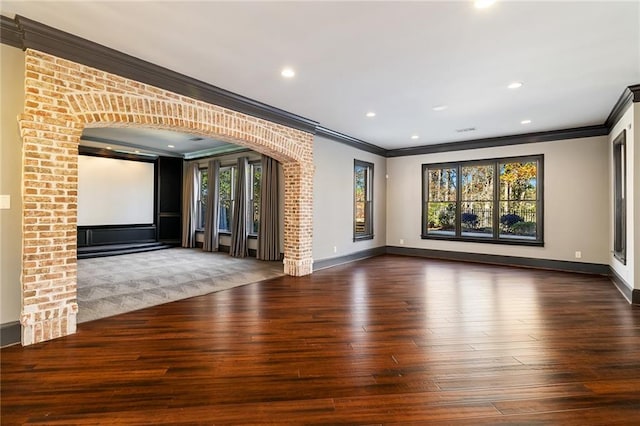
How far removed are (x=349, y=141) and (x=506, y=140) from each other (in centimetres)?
350

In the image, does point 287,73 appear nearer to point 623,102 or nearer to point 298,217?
point 298,217

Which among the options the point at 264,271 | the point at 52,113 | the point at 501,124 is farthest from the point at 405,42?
the point at 264,271

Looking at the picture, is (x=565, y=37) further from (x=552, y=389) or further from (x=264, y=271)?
(x=264, y=271)

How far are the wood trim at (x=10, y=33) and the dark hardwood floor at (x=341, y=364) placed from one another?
273cm

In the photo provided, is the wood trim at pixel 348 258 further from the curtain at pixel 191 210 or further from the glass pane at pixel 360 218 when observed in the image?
the curtain at pixel 191 210

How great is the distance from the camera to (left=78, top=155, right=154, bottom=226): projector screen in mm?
8453

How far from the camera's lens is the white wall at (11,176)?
2883mm

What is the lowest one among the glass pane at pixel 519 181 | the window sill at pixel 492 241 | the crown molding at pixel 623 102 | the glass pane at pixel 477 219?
the window sill at pixel 492 241

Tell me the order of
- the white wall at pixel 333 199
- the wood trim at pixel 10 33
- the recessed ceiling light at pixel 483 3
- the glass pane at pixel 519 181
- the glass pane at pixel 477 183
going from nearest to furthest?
the recessed ceiling light at pixel 483 3 < the wood trim at pixel 10 33 < the white wall at pixel 333 199 < the glass pane at pixel 519 181 < the glass pane at pixel 477 183

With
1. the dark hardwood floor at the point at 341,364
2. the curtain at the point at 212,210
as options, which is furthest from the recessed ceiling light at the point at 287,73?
the curtain at the point at 212,210

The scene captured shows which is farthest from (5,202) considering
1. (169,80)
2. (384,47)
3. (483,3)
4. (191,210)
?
(191,210)

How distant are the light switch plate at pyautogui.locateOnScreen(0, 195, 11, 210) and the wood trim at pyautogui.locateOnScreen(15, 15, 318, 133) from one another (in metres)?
1.38

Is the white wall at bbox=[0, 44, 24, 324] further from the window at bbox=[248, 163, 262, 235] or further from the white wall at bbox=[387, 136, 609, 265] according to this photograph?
the white wall at bbox=[387, 136, 609, 265]

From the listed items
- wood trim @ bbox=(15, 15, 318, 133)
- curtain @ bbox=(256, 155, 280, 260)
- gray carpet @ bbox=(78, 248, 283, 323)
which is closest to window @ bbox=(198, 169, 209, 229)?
gray carpet @ bbox=(78, 248, 283, 323)
